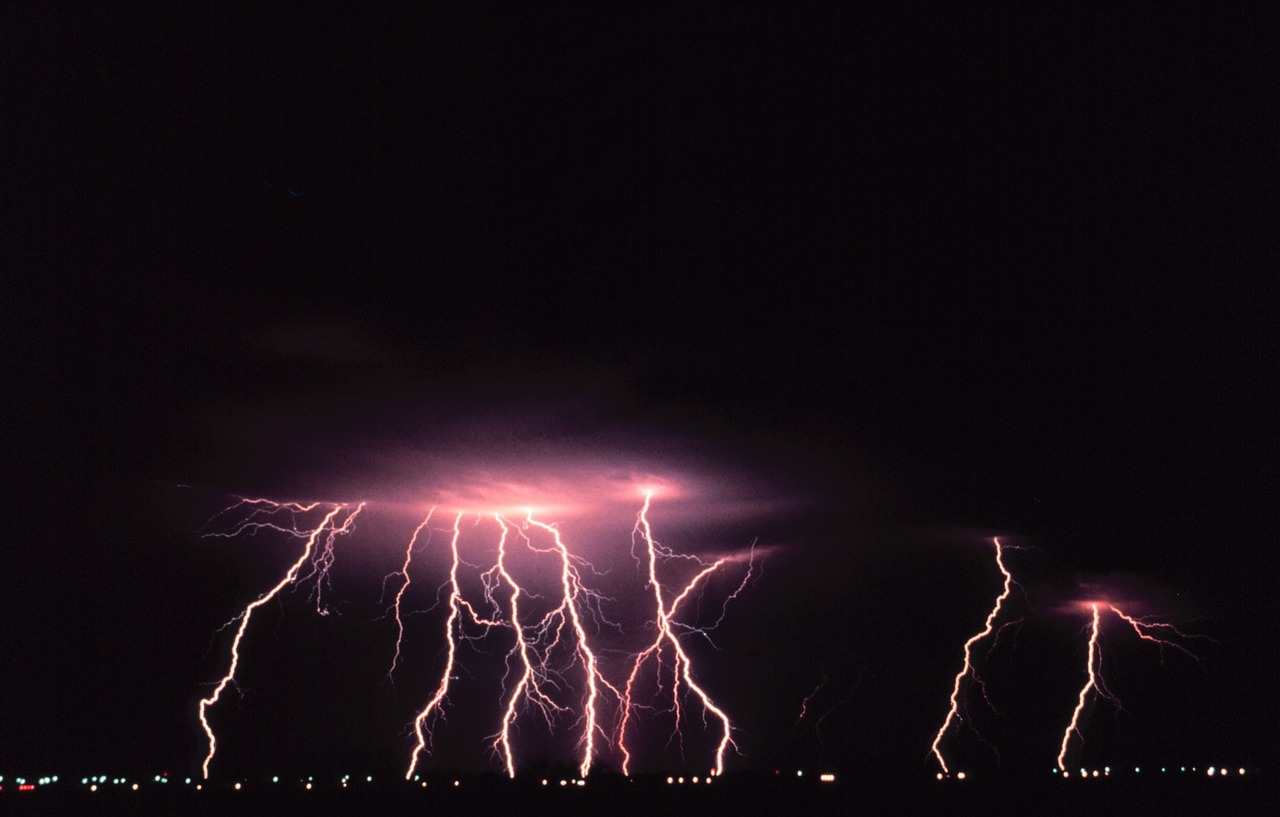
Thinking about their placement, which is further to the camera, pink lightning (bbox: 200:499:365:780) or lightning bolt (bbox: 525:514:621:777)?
lightning bolt (bbox: 525:514:621:777)

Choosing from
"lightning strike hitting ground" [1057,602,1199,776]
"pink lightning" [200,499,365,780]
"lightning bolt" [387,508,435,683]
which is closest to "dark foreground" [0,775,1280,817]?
"pink lightning" [200,499,365,780]

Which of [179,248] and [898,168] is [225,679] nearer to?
[179,248]

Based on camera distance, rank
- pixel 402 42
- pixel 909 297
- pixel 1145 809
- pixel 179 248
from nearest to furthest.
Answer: pixel 402 42
pixel 179 248
pixel 909 297
pixel 1145 809

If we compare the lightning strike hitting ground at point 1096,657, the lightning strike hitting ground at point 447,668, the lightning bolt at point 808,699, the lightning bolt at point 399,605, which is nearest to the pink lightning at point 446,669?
the lightning strike hitting ground at point 447,668

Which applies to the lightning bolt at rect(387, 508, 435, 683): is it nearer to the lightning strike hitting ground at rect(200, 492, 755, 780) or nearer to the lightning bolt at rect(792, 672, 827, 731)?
the lightning strike hitting ground at rect(200, 492, 755, 780)

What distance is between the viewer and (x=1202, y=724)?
11.3 m

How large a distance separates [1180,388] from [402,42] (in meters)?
5.69

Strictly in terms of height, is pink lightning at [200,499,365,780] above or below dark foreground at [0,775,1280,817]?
above

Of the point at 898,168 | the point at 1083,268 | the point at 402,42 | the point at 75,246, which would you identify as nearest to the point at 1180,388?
the point at 1083,268

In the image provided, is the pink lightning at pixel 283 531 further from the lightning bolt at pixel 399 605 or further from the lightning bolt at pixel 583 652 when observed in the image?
the lightning bolt at pixel 583 652

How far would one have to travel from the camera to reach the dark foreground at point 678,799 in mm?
6336

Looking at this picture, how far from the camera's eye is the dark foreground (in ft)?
20.8

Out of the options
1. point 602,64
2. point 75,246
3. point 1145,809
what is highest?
point 75,246

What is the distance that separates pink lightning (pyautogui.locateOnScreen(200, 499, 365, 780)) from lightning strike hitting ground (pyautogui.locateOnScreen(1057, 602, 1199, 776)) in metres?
9.92
